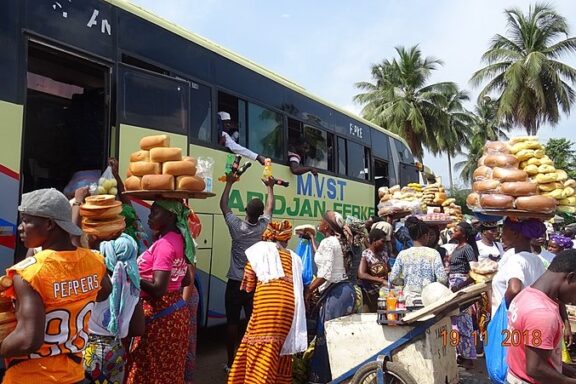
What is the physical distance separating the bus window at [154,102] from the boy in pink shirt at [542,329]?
3742 millimetres

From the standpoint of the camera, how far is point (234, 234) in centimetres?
541

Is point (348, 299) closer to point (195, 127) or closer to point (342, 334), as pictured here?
point (342, 334)

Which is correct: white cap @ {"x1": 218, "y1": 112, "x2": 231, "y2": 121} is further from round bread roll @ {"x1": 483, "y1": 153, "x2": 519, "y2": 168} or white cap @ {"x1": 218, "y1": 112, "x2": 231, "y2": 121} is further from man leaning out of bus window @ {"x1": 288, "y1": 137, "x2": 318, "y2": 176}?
round bread roll @ {"x1": 483, "y1": 153, "x2": 519, "y2": 168}

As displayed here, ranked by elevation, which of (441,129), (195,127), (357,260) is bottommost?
(357,260)

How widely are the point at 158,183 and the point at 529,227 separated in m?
2.79

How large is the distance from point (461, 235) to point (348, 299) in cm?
271

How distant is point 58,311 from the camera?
222 cm

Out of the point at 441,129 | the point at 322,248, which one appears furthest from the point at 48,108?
the point at 441,129

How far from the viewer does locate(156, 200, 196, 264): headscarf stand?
3.82 meters

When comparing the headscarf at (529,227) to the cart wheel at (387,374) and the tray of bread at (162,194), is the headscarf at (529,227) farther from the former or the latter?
the tray of bread at (162,194)

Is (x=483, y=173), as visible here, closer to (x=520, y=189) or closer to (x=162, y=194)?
(x=520, y=189)

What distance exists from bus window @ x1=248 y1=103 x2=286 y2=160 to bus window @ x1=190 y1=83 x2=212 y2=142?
83 cm

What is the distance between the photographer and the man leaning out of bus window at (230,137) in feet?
A: 21.0

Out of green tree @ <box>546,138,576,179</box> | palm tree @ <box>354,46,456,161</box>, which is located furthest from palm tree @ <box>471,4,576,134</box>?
green tree @ <box>546,138,576,179</box>
